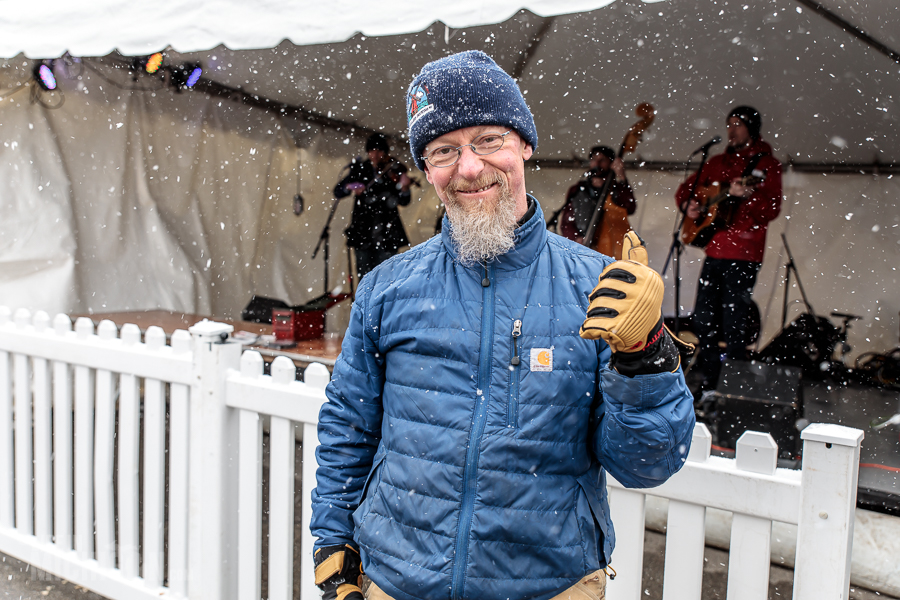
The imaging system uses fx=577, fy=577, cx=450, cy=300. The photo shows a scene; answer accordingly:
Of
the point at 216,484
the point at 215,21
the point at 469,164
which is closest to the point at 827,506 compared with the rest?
the point at 469,164

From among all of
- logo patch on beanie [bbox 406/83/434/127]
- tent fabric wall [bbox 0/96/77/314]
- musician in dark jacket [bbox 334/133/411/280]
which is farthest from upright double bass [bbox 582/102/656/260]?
tent fabric wall [bbox 0/96/77/314]

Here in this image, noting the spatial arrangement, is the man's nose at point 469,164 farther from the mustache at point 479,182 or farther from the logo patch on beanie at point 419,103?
the logo patch on beanie at point 419,103

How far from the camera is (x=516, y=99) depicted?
4.21 ft

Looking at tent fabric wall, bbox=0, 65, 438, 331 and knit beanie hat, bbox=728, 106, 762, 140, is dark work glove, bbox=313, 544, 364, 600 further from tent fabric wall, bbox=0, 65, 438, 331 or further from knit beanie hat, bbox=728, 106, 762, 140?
tent fabric wall, bbox=0, 65, 438, 331

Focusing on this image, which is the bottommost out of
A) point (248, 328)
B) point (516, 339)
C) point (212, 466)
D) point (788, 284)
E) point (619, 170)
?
→ point (248, 328)

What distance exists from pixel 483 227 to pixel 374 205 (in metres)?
5.32

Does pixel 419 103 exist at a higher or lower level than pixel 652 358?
higher

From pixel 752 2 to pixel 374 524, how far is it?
16.1 ft

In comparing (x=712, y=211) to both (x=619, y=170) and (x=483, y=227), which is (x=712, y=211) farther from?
(x=483, y=227)

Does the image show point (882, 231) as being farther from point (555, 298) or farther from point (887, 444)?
point (555, 298)

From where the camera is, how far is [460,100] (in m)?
1.23

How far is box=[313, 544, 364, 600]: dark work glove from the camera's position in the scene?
4.27 ft

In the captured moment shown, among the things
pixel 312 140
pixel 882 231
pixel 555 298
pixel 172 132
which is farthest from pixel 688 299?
pixel 172 132

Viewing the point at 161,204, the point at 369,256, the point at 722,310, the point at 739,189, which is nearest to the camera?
the point at 739,189
